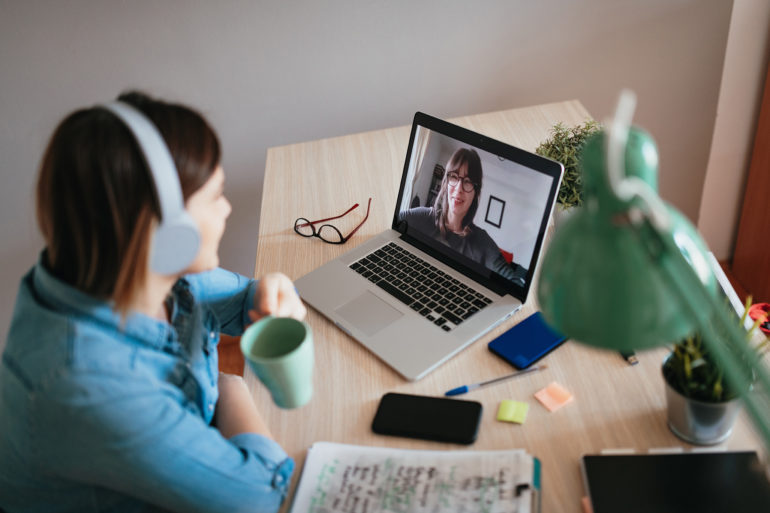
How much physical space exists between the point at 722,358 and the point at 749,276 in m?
1.92

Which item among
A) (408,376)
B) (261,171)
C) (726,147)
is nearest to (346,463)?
(408,376)

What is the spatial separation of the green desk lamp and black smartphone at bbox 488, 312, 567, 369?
0.47 m

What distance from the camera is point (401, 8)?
1.71 meters

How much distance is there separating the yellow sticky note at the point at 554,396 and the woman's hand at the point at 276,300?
382mm

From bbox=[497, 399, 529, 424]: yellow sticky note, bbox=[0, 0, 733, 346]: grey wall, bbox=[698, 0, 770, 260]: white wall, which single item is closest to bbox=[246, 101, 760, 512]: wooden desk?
bbox=[497, 399, 529, 424]: yellow sticky note

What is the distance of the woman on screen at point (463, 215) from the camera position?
1.11 m

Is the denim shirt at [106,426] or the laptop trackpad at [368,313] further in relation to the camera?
the laptop trackpad at [368,313]

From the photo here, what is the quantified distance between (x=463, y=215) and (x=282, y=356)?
49 centimetres

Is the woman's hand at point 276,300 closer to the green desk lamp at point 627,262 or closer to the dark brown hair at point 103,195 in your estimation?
the dark brown hair at point 103,195

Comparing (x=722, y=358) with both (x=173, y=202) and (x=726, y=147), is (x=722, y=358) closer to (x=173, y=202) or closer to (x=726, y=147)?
(x=173, y=202)

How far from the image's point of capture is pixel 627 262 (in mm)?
484

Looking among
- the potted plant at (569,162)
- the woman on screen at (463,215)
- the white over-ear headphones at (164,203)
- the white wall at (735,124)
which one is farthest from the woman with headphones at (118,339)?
the white wall at (735,124)

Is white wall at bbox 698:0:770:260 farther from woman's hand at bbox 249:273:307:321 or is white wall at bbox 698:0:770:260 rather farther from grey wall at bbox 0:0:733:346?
woman's hand at bbox 249:273:307:321

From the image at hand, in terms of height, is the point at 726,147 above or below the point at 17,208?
above
